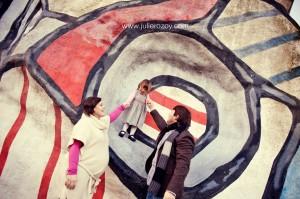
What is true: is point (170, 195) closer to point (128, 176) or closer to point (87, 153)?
point (87, 153)

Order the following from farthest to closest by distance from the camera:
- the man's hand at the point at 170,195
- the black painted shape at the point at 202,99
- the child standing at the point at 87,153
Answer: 1. the black painted shape at the point at 202,99
2. the child standing at the point at 87,153
3. the man's hand at the point at 170,195

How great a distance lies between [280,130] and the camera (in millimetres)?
5609

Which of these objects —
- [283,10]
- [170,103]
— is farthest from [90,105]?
[283,10]

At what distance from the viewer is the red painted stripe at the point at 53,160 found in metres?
4.73

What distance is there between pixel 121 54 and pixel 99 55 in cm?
34

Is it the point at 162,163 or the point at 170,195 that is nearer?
the point at 170,195

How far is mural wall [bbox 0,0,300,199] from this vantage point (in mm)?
5031

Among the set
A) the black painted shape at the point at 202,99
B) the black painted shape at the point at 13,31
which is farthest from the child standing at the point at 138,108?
the black painted shape at the point at 13,31

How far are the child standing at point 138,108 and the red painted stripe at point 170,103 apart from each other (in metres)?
0.67

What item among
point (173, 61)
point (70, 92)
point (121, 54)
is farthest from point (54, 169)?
point (173, 61)

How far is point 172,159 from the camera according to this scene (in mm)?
3844

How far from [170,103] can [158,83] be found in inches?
13.7

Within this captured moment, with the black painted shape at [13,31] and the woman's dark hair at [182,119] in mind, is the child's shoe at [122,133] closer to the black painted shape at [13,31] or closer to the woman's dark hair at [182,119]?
the woman's dark hair at [182,119]

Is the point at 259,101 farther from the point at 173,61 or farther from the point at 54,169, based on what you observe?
the point at 54,169
